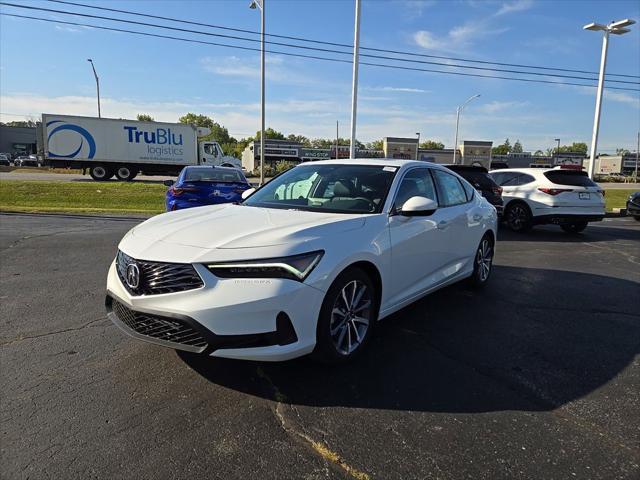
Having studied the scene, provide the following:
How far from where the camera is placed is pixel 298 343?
9.77ft

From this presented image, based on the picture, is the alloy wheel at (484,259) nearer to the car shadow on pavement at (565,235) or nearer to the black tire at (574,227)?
the car shadow on pavement at (565,235)

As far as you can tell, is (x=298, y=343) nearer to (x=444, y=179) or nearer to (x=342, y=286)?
(x=342, y=286)

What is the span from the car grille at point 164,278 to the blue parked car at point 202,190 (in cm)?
599

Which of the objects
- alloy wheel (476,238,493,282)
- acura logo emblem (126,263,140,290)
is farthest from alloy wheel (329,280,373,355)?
alloy wheel (476,238,493,282)

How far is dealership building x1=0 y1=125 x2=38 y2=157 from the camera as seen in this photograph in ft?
254

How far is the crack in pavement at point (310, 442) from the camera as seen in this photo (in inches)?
93.2

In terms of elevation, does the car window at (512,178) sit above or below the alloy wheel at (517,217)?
above

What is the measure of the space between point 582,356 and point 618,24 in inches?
785

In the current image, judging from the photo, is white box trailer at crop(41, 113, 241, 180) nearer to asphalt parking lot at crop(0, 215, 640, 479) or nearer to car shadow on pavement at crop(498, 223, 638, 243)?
car shadow on pavement at crop(498, 223, 638, 243)

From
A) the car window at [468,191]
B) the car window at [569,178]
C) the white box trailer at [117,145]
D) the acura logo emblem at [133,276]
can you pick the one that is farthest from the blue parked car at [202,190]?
the white box trailer at [117,145]

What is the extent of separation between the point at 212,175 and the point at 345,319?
24.3ft

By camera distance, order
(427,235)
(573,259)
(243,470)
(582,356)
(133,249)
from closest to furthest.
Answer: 1. (243,470)
2. (133,249)
3. (582,356)
4. (427,235)
5. (573,259)

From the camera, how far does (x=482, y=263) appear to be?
5.97m

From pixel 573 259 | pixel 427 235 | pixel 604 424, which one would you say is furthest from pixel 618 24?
pixel 604 424
